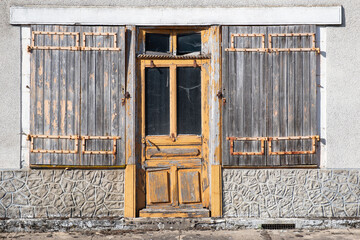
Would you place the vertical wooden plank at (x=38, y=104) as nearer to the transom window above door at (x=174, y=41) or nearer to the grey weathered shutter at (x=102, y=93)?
the grey weathered shutter at (x=102, y=93)

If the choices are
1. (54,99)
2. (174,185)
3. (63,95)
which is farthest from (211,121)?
(54,99)

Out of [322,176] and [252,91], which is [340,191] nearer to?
[322,176]

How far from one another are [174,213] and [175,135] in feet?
3.72

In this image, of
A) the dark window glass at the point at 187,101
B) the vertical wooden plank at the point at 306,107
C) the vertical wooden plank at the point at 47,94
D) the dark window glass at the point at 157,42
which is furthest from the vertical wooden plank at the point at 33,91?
the vertical wooden plank at the point at 306,107

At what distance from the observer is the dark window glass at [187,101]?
19.4 ft

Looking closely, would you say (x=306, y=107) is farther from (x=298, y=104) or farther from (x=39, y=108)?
(x=39, y=108)

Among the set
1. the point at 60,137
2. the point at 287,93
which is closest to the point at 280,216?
the point at 287,93

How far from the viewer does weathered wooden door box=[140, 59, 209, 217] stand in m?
5.87

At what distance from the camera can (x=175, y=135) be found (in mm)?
5867

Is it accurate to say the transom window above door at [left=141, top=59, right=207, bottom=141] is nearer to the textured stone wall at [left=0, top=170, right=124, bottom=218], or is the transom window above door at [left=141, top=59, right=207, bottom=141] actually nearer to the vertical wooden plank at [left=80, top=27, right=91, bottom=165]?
the vertical wooden plank at [left=80, top=27, right=91, bottom=165]

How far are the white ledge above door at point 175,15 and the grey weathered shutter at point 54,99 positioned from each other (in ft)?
0.71

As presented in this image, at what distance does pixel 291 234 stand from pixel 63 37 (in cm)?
419

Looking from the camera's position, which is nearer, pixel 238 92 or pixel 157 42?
pixel 238 92

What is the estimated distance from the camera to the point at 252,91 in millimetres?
5719
